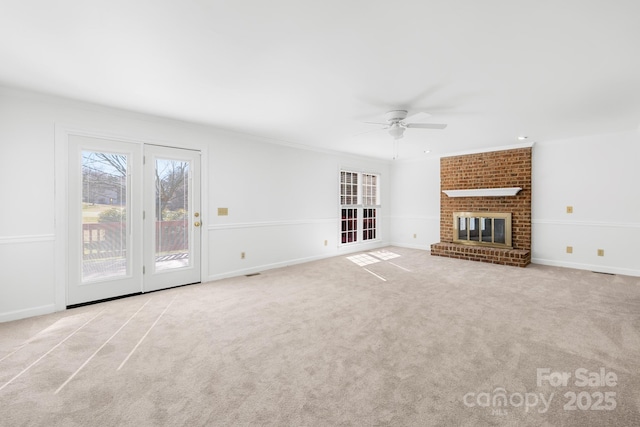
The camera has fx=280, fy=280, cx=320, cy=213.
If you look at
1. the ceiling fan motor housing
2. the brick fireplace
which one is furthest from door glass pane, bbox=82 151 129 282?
the brick fireplace

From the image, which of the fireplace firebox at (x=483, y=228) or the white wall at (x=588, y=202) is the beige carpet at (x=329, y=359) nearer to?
the white wall at (x=588, y=202)

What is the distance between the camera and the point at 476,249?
573cm

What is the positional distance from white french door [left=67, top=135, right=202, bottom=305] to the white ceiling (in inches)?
25.4

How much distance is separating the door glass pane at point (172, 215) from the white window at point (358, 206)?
3560mm

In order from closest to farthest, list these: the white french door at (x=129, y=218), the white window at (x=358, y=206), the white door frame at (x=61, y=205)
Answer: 1. the white door frame at (x=61, y=205)
2. the white french door at (x=129, y=218)
3. the white window at (x=358, y=206)

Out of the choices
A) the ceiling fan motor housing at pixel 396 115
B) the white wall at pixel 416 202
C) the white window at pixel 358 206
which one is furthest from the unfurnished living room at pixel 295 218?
the white wall at pixel 416 202

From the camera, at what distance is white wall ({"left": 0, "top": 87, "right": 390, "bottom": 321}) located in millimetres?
2928

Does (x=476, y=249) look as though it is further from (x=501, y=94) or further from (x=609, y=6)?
(x=609, y=6)

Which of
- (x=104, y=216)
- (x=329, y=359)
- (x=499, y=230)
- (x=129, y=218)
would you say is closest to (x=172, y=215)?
(x=129, y=218)

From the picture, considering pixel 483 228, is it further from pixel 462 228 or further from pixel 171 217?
pixel 171 217

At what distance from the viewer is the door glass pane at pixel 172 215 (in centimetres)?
387

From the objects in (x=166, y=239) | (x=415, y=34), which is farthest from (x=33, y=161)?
(x=415, y=34)

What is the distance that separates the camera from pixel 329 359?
85.5 inches

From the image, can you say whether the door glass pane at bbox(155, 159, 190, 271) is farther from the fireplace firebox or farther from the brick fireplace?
the fireplace firebox
